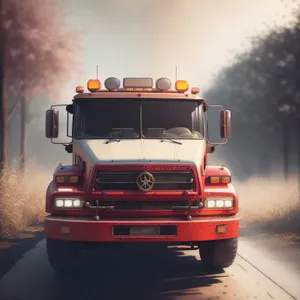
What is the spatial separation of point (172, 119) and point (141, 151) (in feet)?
3.39

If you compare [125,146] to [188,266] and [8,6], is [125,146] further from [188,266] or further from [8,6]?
[8,6]

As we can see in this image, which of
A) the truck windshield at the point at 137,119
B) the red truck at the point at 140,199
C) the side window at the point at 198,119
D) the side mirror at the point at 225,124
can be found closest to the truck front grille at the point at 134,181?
A: the red truck at the point at 140,199

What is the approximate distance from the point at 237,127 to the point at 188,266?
2141 centimetres

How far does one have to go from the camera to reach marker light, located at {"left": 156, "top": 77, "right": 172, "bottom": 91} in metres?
9.19

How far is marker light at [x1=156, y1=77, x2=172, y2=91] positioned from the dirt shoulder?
329 cm

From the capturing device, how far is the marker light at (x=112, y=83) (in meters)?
9.24

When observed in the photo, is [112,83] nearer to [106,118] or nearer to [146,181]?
[106,118]

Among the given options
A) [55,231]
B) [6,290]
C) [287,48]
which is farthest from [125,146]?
[287,48]

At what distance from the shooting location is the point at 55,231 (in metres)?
7.55

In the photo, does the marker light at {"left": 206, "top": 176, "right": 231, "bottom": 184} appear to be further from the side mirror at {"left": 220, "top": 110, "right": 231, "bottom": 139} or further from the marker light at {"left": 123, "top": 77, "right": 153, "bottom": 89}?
the marker light at {"left": 123, "top": 77, "right": 153, "bottom": 89}

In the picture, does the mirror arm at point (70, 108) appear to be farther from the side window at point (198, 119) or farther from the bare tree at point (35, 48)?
the bare tree at point (35, 48)

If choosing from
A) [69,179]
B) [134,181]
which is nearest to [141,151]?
[134,181]

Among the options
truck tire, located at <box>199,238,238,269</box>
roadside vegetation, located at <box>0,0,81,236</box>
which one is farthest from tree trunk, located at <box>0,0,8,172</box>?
truck tire, located at <box>199,238,238,269</box>

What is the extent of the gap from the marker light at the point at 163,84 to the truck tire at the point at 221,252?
2406 millimetres
